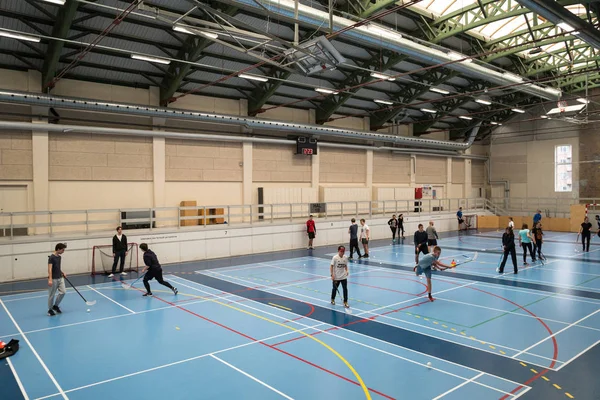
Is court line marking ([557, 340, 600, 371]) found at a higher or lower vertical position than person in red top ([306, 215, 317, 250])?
lower

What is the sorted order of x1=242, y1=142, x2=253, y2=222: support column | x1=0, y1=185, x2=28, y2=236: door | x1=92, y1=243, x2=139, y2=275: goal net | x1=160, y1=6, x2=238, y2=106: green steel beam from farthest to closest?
1. x1=242, y1=142, x2=253, y2=222: support column
2. x1=160, y1=6, x2=238, y2=106: green steel beam
3. x1=0, y1=185, x2=28, y2=236: door
4. x1=92, y1=243, x2=139, y2=275: goal net

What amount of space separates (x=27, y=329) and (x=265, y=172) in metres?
19.8

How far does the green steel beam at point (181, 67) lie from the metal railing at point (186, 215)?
6.54 m

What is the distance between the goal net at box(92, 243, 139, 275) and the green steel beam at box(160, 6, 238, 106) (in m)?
8.91

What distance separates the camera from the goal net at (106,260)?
62.2 ft

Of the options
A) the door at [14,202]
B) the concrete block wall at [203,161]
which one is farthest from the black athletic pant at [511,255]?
the door at [14,202]

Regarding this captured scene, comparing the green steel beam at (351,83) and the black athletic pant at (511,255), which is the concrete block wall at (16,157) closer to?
the green steel beam at (351,83)

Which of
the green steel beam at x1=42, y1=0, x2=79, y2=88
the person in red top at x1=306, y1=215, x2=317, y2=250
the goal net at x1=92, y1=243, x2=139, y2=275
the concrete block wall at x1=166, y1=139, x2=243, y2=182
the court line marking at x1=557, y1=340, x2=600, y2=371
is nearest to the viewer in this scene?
the court line marking at x1=557, y1=340, x2=600, y2=371

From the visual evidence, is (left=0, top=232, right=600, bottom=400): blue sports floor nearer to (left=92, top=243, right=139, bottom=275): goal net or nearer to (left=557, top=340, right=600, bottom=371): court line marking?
(left=557, top=340, right=600, bottom=371): court line marking

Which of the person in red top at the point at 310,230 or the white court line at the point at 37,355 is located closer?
the white court line at the point at 37,355

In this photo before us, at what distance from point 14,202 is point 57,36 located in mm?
8197

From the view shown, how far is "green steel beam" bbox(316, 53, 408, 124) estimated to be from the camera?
83.5 ft

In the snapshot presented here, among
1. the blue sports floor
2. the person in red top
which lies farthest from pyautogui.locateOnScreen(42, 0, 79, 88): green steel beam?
the person in red top

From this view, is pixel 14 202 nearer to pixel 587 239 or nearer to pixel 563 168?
pixel 587 239
